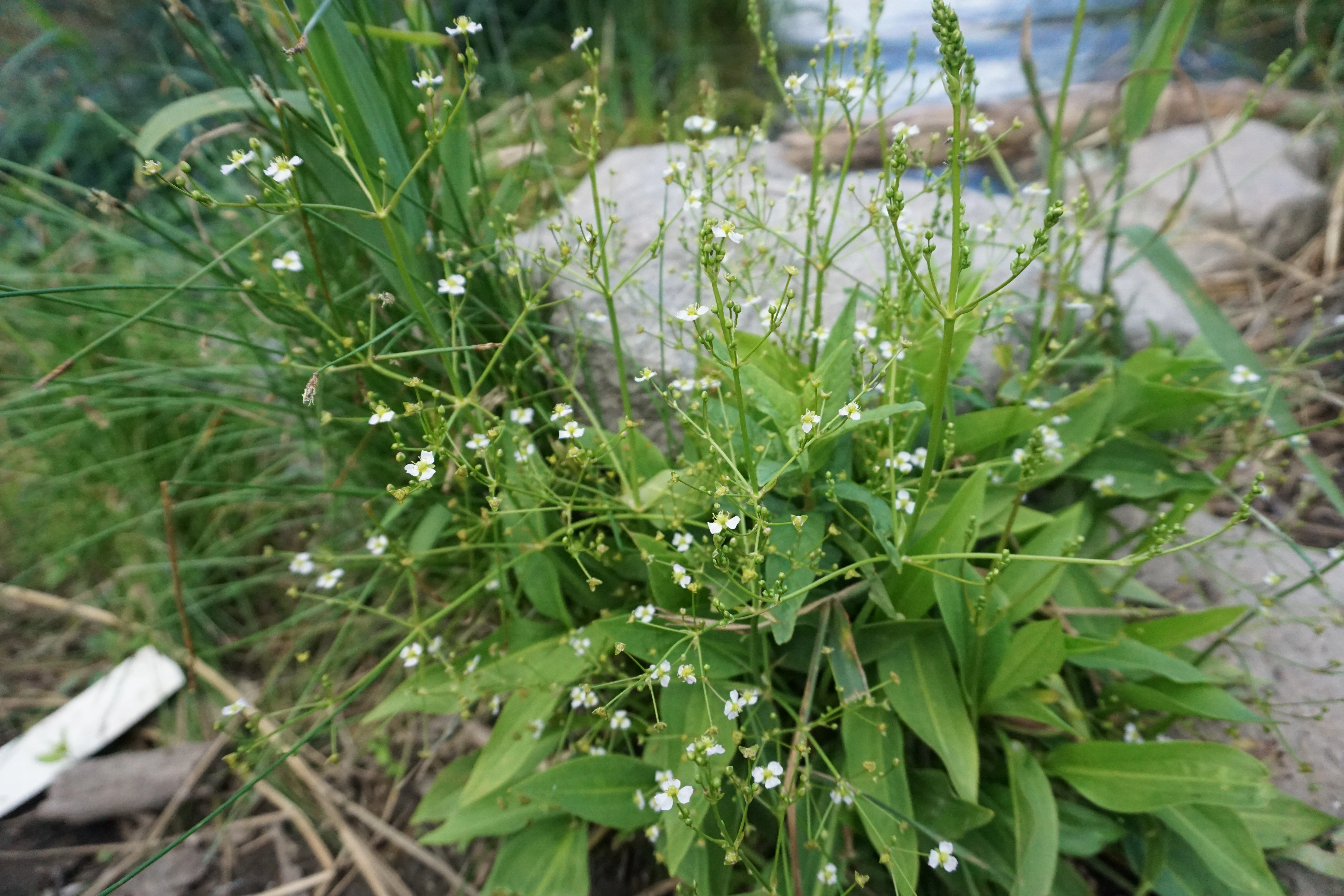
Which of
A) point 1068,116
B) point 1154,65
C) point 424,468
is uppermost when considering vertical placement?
point 1154,65

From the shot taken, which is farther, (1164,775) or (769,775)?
(1164,775)

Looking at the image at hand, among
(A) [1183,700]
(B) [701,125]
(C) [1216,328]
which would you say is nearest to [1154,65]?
(C) [1216,328]

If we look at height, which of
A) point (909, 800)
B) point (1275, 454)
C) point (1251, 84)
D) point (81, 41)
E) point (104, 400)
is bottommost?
point (1275, 454)

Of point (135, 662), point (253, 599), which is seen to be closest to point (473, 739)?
point (253, 599)

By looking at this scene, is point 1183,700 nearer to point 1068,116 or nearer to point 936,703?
point 936,703

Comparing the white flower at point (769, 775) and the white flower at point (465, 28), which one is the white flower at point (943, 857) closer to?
the white flower at point (769, 775)

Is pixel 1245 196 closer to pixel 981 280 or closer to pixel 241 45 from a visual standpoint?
pixel 981 280

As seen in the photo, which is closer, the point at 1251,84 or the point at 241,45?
the point at 1251,84
